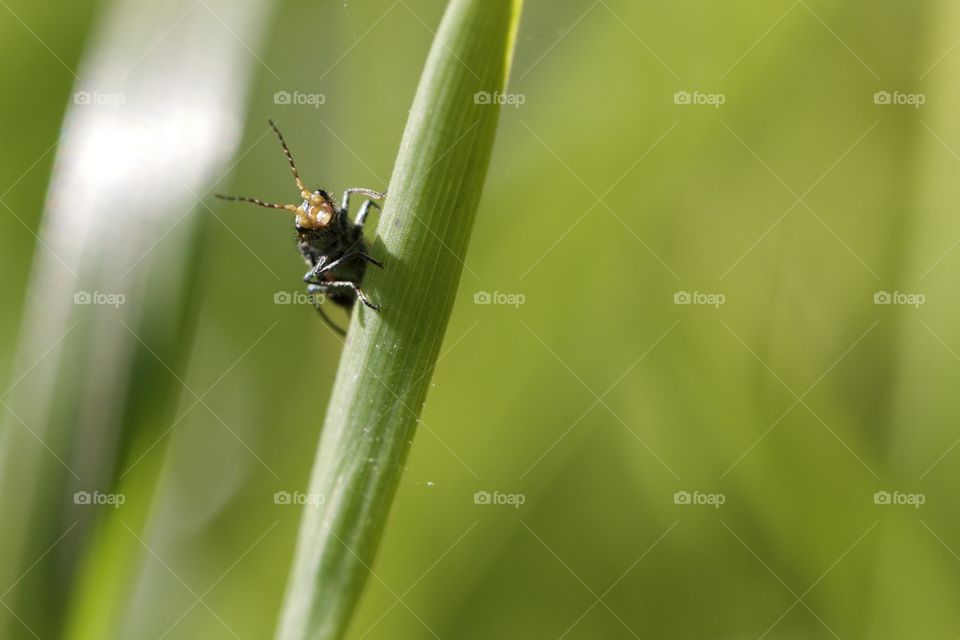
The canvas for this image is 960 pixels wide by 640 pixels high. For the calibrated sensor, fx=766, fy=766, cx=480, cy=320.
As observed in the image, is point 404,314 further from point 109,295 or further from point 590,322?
point 590,322

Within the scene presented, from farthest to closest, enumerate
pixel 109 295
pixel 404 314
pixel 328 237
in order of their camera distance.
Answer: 1. pixel 328 237
2. pixel 109 295
3. pixel 404 314

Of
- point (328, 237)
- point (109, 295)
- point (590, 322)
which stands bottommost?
point (109, 295)

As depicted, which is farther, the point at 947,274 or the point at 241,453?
the point at 241,453

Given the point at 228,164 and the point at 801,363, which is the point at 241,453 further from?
the point at 801,363

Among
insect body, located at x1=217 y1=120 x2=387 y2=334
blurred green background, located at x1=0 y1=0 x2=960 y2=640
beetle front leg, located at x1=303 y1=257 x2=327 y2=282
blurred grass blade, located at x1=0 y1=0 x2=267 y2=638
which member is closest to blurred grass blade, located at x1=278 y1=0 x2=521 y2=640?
blurred grass blade, located at x1=0 y1=0 x2=267 y2=638

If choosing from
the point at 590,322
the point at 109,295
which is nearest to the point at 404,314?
the point at 109,295

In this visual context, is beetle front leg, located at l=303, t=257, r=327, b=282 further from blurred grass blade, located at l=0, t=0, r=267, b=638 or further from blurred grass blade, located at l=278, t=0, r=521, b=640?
blurred grass blade, located at l=278, t=0, r=521, b=640

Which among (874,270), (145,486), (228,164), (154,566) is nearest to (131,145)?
(228,164)
